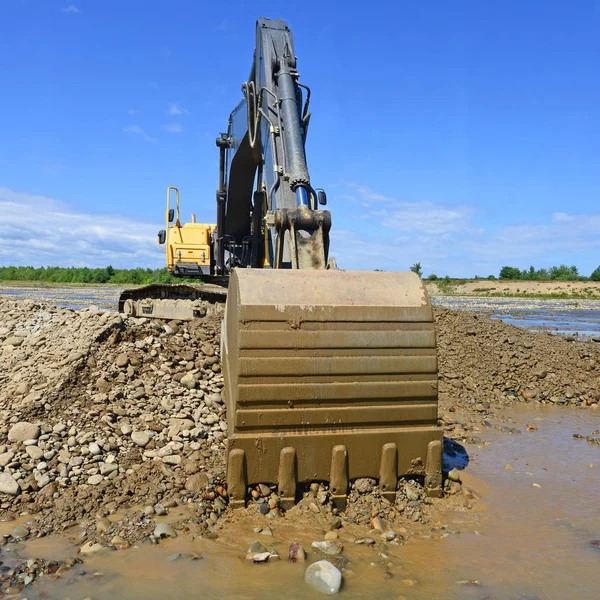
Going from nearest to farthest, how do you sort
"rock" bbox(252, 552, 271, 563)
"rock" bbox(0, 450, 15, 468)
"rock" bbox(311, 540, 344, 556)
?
"rock" bbox(252, 552, 271, 563)
"rock" bbox(311, 540, 344, 556)
"rock" bbox(0, 450, 15, 468)

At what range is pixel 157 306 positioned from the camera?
10766 millimetres

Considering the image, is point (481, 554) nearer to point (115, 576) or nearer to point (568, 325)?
point (115, 576)

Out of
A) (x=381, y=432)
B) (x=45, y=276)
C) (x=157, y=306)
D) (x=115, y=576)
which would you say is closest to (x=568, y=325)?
(x=157, y=306)

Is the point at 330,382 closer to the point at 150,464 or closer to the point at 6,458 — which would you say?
the point at 150,464

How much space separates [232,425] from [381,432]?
3.58 ft

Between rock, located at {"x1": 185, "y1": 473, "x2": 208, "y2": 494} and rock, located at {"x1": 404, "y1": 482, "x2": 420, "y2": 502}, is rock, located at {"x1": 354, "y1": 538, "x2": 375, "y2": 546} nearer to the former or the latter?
rock, located at {"x1": 404, "y1": 482, "x2": 420, "y2": 502}

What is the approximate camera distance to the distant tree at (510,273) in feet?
202

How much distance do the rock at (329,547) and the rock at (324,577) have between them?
0.77 ft

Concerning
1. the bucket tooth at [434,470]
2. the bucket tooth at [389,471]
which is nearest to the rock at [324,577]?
the bucket tooth at [389,471]

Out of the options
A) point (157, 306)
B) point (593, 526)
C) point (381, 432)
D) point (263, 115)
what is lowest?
point (593, 526)

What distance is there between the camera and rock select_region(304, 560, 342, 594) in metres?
3.50

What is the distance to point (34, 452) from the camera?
489cm

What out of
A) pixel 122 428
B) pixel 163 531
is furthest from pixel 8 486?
pixel 163 531

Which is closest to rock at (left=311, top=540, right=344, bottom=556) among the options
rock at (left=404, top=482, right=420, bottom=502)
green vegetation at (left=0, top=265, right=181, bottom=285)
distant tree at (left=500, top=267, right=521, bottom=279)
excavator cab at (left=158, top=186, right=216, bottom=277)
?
rock at (left=404, top=482, right=420, bottom=502)
